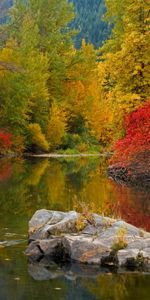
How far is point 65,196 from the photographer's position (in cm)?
2075

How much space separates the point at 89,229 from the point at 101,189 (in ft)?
36.1

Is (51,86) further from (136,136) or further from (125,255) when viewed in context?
(125,255)

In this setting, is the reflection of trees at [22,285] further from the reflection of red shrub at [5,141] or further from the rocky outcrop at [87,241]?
the reflection of red shrub at [5,141]

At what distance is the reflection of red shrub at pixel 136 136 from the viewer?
25.8 m

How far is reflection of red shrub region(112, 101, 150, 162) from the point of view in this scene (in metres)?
25.8

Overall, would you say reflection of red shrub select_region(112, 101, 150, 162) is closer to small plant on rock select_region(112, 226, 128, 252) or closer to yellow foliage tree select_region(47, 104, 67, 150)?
small plant on rock select_region(112, 226, 128, 252)

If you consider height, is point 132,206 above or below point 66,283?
above

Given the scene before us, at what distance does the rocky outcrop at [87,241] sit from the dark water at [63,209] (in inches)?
15.0

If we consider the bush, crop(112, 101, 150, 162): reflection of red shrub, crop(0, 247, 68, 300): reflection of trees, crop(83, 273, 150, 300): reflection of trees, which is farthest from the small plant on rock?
the bush

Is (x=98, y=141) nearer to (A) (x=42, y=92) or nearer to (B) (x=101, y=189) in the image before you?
(A) (x=42, y=92)

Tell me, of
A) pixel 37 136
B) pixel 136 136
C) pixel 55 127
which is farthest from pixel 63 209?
pixel 55 127

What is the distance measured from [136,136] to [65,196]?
6.79m

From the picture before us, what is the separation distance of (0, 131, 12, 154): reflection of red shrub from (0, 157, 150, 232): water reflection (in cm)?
1677

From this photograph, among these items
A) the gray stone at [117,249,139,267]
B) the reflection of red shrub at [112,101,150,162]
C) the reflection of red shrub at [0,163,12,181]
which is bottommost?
the gray stone at [117,249,139,267]
